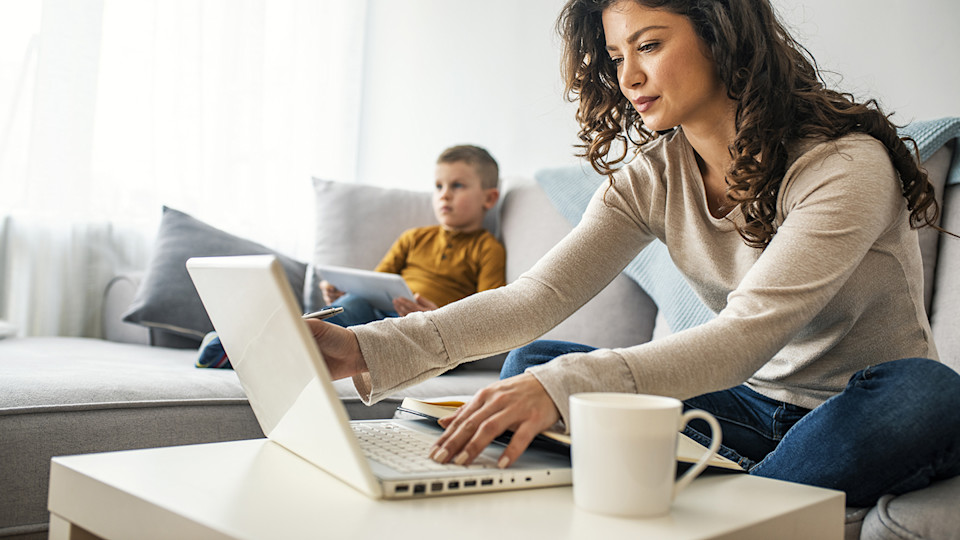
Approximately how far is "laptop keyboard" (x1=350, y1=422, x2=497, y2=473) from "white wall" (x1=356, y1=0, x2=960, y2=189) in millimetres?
1291

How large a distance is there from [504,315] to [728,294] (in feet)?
0.90

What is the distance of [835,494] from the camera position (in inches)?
26.6

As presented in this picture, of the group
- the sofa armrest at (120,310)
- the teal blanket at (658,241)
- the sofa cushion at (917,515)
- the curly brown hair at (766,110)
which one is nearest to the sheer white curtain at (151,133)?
the sofa armrest at (120,310)

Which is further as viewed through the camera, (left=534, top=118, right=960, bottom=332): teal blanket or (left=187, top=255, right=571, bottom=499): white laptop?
(left=534, top=118, right=960, bottom=332): teal blanket

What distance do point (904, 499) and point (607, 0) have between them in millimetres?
732

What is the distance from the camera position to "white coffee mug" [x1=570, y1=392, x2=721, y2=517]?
1.80ft

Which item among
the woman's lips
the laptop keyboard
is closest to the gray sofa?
the laptop keyboard

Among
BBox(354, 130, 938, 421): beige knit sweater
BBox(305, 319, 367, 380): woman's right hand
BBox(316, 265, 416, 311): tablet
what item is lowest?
BBox(316, 265, 416, 311): tablet

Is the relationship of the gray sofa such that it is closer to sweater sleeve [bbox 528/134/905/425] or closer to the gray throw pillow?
the gray throw pillow

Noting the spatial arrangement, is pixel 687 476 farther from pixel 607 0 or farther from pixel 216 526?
pixel 607 0

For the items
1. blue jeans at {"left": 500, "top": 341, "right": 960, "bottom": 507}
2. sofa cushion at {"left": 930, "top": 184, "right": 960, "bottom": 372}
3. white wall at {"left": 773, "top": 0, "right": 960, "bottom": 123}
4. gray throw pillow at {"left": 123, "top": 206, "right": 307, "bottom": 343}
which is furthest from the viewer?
gray throw pillow at {"left": 123, "top": 206, "right": 307, "bottom": 343}

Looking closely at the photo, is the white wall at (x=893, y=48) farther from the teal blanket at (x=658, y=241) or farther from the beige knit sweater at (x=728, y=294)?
the beige knit sweater at (x=728, y=294)

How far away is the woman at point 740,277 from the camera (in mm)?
731

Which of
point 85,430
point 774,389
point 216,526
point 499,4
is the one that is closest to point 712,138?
point 774,389
